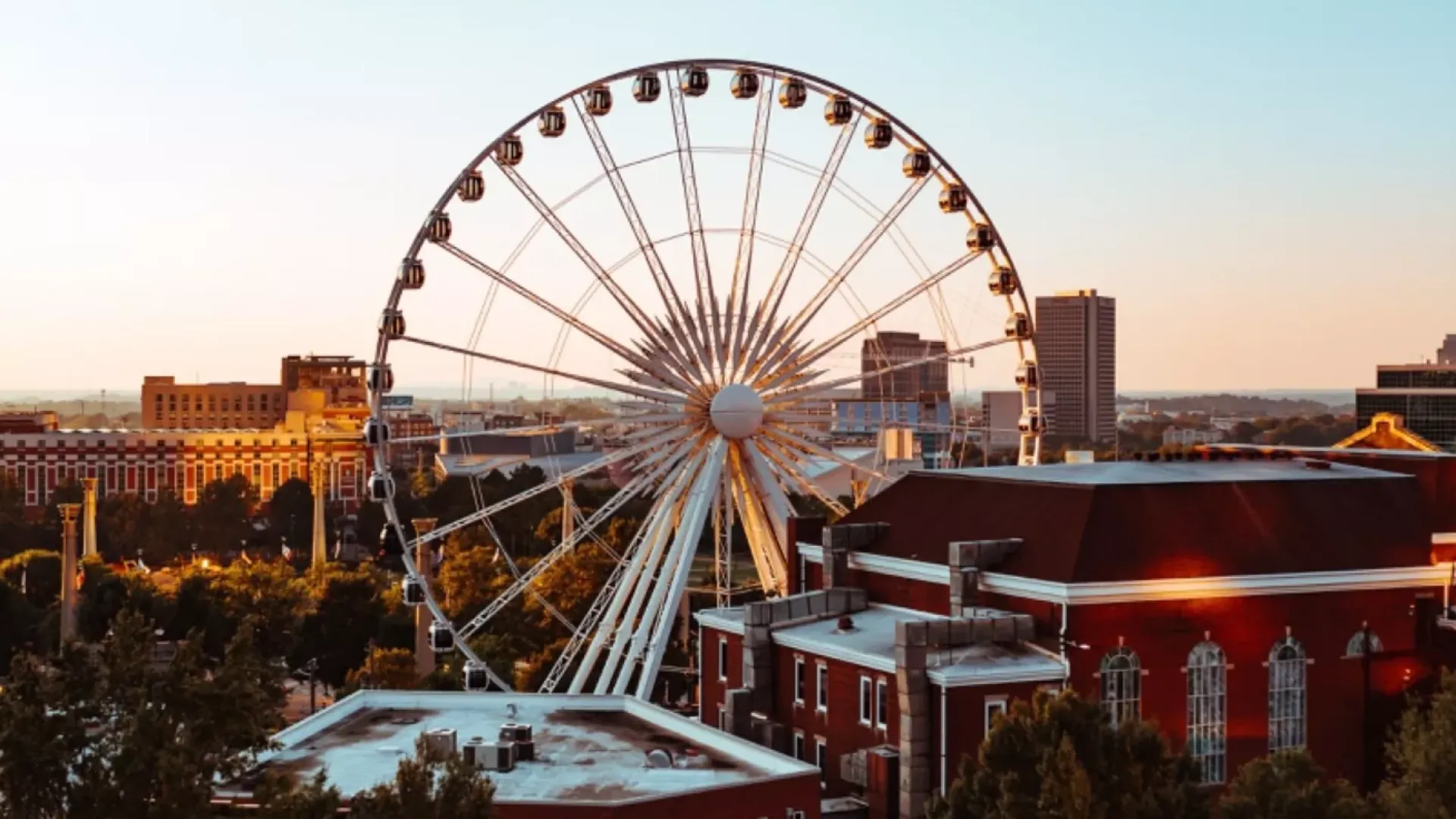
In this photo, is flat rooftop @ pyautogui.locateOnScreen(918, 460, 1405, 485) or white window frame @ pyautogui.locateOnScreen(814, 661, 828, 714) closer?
white window frame @ pyautogui.locateOnScreen(814, 661, 828, 714)

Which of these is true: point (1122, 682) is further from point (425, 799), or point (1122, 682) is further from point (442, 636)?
point (425, 799)

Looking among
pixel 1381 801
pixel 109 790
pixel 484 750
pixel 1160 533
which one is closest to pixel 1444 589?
pixel 1160 533

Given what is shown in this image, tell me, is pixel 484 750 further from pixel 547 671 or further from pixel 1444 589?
pixel 547 671

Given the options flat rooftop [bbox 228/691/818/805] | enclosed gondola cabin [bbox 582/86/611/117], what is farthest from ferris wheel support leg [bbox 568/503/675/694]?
enclosed gondola cabin [bbox 582/86/611/117]

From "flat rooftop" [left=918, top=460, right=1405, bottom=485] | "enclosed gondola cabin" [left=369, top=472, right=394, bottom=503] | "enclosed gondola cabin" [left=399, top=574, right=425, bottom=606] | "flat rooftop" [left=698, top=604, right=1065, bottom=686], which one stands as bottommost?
"flat rooftop" [left=698, top=604, right=1065, bottom=686]

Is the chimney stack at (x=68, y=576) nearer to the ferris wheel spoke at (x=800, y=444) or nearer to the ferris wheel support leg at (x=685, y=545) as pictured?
the ferris wheel support leg at (x=685, y=545)

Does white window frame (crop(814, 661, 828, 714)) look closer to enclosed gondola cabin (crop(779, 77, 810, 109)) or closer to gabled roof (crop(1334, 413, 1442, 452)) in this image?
enclosed gondola cabin (crop(779, 77, 810, 109))
